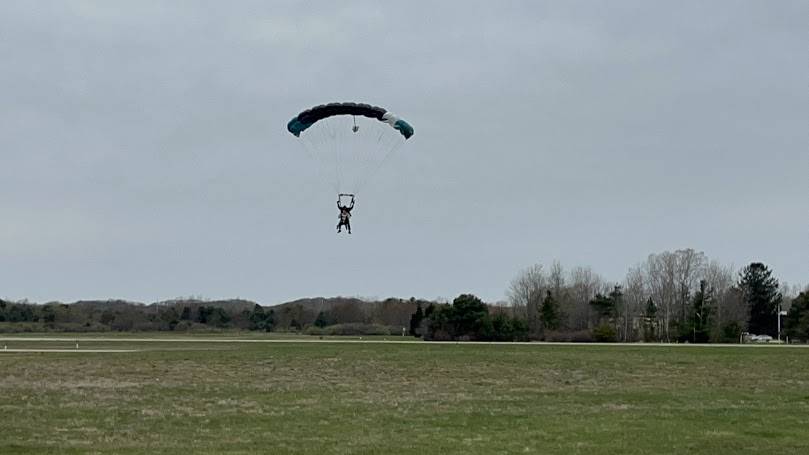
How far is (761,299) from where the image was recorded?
109 m

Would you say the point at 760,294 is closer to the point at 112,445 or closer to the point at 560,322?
the point at 560,322

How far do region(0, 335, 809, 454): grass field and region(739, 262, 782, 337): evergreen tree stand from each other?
7281 cm

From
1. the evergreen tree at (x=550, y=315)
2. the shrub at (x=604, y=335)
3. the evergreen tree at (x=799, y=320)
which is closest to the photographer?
the shrub at (x=604, y=335)

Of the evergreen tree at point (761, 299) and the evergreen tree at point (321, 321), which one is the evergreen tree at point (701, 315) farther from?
the evergreen tree at point (321, 321)

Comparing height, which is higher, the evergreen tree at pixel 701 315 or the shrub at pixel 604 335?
Answer: the evergreen tree at pixel 701 315

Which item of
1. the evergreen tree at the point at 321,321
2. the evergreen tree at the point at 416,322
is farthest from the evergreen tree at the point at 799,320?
the evergreen tree at the point at 321,321

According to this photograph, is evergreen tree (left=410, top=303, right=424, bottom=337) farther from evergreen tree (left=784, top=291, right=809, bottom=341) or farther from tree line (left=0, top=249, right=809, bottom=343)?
evergreen tree (left=784, top=291, right=809, bottom=341)

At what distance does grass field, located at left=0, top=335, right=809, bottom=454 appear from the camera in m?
15.5

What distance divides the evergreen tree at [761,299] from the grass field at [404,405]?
239 ft

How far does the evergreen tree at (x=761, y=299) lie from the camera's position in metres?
108

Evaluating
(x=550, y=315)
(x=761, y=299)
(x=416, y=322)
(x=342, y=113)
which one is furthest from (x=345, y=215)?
(x=761, y=299)

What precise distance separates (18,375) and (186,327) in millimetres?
84303

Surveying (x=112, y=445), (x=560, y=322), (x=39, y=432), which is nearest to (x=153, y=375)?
(x=39, y=432)

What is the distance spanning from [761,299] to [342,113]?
95910 millimetres
